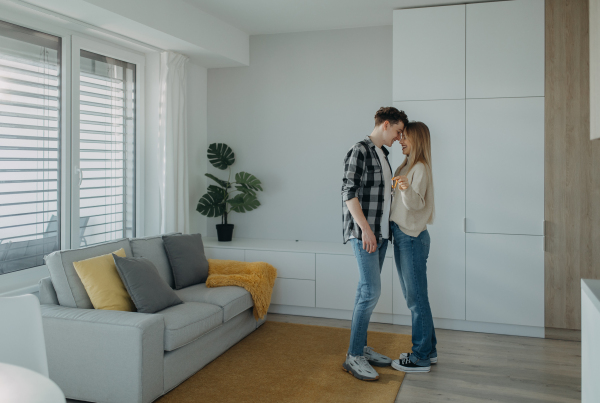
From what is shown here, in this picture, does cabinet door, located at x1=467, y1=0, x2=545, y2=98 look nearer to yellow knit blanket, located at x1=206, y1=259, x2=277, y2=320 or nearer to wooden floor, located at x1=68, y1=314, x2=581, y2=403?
wooden floor, located at x1=68, y1=314, x2=581, y2=403

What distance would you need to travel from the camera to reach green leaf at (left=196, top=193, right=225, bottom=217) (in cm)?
467

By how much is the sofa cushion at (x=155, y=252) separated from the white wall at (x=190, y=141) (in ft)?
2.74

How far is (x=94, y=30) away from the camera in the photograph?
3.54 m

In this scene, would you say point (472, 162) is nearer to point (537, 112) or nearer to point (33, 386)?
point (537, 112)

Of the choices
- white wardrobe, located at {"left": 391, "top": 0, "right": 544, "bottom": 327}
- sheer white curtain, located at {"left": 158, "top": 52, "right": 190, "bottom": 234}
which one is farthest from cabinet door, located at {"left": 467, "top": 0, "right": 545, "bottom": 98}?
sheer white curtain, located at {"left": 158, "top": 52, "right": 190, "bottom": 234}

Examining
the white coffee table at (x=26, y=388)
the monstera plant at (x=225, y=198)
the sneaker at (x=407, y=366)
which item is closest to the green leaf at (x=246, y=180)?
the monstera plant at (x=225, y=198)

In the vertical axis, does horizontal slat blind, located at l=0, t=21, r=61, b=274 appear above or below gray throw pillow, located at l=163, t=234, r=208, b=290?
above

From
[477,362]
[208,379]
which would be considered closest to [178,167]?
[208,379]

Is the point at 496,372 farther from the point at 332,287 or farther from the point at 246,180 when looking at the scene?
the point at 246,180

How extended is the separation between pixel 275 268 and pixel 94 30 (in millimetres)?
2288

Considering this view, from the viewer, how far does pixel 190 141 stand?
4.83m

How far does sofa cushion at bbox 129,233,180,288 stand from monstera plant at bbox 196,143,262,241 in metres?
1.03

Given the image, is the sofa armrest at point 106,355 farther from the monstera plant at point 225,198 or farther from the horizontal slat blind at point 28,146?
the monstera plant at point 225,198

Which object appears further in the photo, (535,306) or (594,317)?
(535,306)
